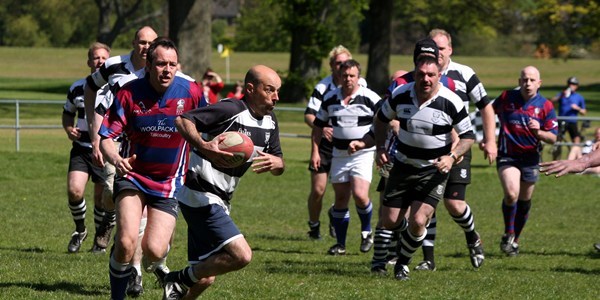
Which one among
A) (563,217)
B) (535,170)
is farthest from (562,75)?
(535,170)

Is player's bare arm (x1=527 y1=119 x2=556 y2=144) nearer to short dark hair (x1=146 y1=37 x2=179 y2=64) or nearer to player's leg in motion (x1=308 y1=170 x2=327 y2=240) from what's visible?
player's leg in motion (x1=308 y1=170 x2=327 y2=240)

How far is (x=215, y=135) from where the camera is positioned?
7375 mm

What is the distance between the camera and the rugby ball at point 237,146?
7.11m

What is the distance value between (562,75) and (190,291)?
64.5 m

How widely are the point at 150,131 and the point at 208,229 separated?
0.88 meters

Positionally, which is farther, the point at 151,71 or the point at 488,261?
the point at 488,261

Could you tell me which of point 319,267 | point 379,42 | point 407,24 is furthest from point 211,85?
point 407,24

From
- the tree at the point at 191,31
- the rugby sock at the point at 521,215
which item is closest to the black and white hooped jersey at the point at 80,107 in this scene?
the rugby sock at the point at 521,215

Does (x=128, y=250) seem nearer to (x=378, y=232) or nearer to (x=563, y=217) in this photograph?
(x=378, y=232)

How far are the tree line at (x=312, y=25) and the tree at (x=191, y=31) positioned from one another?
0.03 metres

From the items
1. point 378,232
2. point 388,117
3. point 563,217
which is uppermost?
point 388,117

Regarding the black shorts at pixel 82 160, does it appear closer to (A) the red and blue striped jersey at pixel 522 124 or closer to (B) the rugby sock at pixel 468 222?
(B) the rugby sock at pixel 468 222

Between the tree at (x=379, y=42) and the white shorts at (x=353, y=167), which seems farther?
the tree at (x=379, y=42)

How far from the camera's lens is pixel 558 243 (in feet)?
44.8
